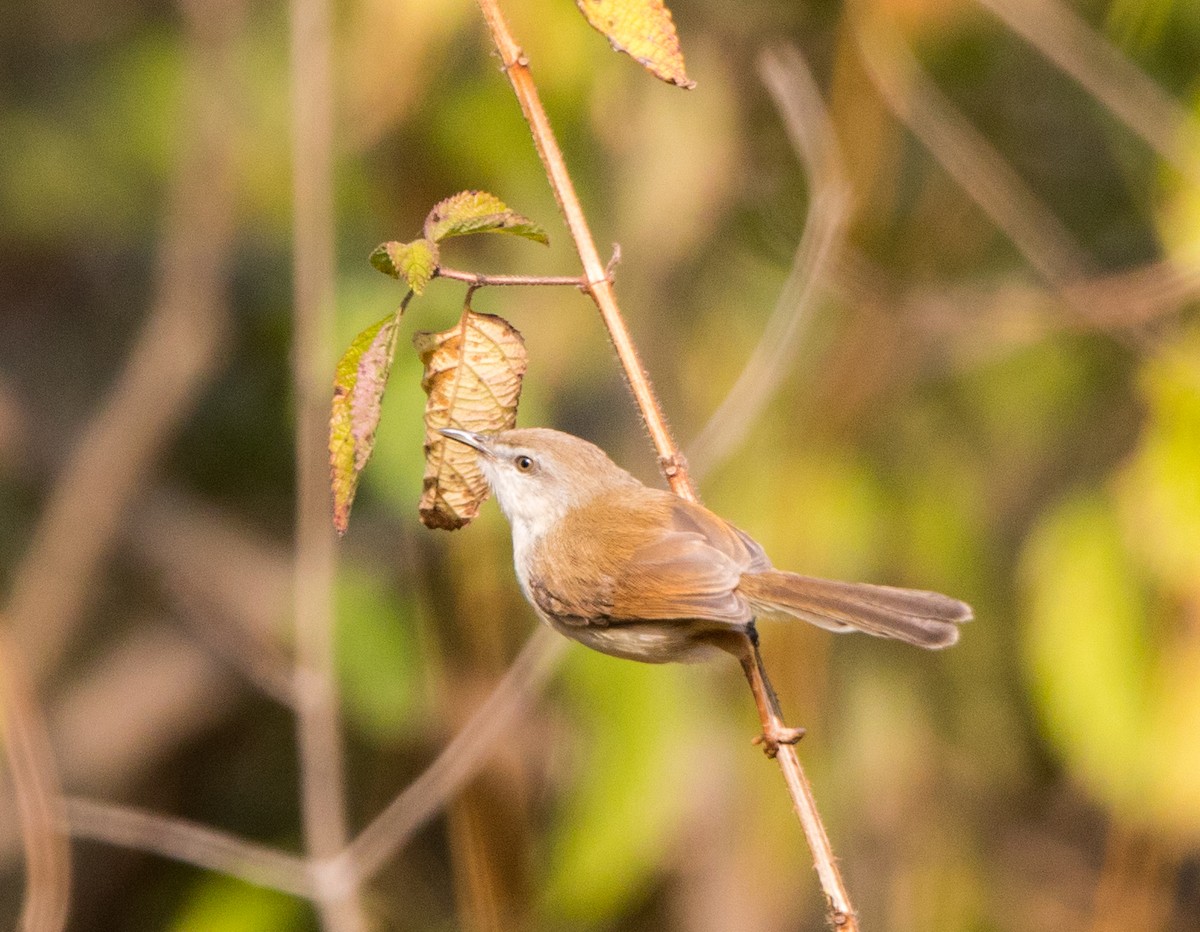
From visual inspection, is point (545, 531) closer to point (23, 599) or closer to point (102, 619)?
point (23, 599)

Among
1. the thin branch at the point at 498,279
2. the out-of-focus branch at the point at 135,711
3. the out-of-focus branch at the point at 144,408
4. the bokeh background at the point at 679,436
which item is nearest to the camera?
the thin branch at the point at 498,279

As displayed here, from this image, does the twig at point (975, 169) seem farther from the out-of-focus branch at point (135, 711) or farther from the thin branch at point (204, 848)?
the out-of-focus branch at point (135, 711)

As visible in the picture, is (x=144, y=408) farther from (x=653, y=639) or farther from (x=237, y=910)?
(x=653, y=639)

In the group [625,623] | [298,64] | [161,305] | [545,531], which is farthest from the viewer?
[161,305]

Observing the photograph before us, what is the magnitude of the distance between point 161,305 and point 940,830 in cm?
326

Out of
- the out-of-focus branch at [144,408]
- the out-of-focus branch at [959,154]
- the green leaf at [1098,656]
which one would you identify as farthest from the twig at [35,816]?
the out-of-focus branch at [959,154]

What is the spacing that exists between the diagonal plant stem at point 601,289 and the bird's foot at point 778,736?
10 centimetres

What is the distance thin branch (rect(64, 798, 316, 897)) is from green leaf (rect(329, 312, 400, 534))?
174cm

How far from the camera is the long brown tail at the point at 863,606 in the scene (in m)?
2.35

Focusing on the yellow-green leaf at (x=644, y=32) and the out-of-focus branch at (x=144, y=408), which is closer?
the yellow-green leaf at (x=644, y=32)

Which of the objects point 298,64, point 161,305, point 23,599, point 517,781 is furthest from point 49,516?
point 298,64

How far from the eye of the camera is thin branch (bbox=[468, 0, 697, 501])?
184 centimetres

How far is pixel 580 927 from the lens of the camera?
4105 millimetres

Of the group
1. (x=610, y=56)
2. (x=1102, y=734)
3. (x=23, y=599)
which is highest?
(x=610, y=56)
